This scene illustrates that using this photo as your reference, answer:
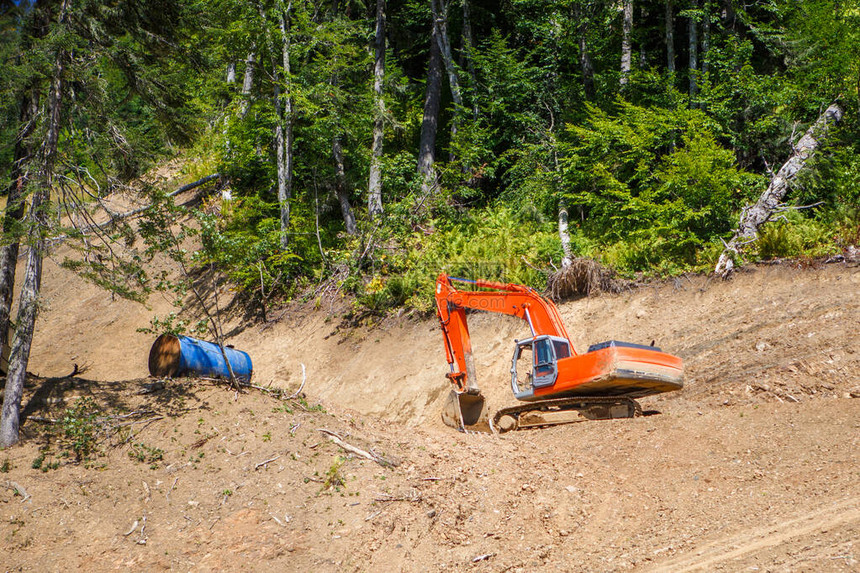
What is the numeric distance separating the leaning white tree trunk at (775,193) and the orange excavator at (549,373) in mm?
3761

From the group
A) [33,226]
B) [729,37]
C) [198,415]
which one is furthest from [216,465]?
[729,37]

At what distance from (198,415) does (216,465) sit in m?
1.17

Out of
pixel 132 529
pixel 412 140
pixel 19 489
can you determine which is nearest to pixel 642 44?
pixel 412 140

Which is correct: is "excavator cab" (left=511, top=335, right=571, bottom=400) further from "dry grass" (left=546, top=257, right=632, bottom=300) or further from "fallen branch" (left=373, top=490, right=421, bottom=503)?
Answer: "dry grass" (left=546, top=257, right=632, bottom=300)

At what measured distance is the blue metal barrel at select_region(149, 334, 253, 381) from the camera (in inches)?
400

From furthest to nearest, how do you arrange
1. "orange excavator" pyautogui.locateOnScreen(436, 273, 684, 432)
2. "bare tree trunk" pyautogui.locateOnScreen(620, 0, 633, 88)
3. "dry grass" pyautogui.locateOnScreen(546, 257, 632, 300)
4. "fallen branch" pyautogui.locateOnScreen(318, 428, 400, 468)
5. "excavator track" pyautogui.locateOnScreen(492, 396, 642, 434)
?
"bare tree trunk" pyautogui.locateOnScreen(620, 0, 633, 88) → "dry grass" pyautogui.locateOnScreen(546, 257, 632, 300) → "excavator track" pyautogui.locateOnScreen(492, 396, 642, 434) → "orange excavator" pyautogui.locateOnScreen(436, 273, 684, 432) → "fallen branch" pyautogui.locateOnScreen(318, 428, 400, 468)

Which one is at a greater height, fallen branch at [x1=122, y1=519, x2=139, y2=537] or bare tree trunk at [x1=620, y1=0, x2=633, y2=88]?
bare tree trunk at [x1=620, y1=0, x2=633, y2=88]

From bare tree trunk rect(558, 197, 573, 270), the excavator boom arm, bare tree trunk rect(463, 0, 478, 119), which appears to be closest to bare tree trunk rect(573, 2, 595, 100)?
bare tree trunk rect(463, 0, 478, 119)

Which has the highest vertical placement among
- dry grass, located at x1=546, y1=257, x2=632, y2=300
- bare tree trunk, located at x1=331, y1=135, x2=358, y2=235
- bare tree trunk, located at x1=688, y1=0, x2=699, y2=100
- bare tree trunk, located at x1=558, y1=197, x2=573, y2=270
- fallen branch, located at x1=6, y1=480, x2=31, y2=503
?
bare tree trunk, located at x1=688, y1=0, x2=699, y2=100

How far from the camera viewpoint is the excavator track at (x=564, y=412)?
9.99 metres

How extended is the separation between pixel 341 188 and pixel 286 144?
6.92ft

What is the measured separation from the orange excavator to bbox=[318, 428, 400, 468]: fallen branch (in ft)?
8.68

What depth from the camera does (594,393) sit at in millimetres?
9906

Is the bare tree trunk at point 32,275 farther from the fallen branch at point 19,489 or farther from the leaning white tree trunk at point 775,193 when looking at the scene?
the leaning white tree trunk at point 775,193
